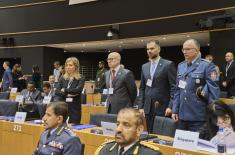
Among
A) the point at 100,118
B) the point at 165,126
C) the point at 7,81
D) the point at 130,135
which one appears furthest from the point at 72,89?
the point at 7,81

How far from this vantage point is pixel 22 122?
12.2 ft

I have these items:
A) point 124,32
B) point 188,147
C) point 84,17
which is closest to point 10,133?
point 188,147

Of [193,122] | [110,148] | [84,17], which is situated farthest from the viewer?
[84,17]

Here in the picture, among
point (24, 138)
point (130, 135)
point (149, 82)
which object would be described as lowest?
point (24, 138)

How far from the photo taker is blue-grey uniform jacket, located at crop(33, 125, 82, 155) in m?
2.38

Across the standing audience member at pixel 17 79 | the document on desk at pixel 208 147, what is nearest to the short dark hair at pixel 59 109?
the document on desk at pixel 208 147

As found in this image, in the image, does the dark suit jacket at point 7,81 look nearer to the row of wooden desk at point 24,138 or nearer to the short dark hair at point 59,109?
the row of wooden desk at point 24,138

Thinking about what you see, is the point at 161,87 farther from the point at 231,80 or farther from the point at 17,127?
the point at 231,80

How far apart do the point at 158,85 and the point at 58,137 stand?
1680 mm

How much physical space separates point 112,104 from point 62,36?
9.50m

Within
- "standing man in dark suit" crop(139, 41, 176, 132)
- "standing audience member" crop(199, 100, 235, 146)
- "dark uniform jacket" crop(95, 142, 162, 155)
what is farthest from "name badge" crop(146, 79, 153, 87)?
"dark uniform jacket" crop(95, 142, 162, 155)

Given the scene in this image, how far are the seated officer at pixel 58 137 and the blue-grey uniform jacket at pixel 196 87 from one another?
1.26 meters

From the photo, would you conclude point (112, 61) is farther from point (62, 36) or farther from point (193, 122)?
point (62, 36)

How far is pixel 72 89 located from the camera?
430cm
